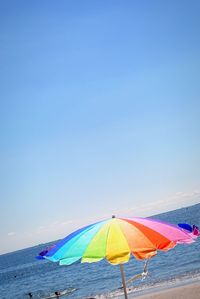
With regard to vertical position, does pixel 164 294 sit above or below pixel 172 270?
above

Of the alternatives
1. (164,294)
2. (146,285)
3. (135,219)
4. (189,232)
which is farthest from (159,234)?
(146,285)

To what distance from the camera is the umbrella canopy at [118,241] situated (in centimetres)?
403

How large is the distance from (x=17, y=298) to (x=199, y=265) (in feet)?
100

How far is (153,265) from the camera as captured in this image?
38344 millimetres

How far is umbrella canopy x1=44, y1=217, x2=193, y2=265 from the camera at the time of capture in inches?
159

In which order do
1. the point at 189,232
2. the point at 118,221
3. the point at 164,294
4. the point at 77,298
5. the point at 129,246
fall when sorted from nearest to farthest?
the point at 129,246 < the point at 118,221 < the point at 189,232 < the point at 164,294 < the point at 77,298

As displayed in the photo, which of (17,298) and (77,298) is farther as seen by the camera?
(17,298)

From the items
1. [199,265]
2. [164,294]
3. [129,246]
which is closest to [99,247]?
[129,246]

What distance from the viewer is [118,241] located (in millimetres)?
4156

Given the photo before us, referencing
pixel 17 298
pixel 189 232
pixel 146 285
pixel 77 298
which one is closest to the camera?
pixel 189 232

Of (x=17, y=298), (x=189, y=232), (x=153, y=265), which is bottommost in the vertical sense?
(x=17, y=298)

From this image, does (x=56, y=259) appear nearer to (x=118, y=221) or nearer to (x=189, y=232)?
(x=118, y=221)

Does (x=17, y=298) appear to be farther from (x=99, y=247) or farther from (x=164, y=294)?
(x=99, y=247)

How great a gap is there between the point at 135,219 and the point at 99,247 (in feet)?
3.20
